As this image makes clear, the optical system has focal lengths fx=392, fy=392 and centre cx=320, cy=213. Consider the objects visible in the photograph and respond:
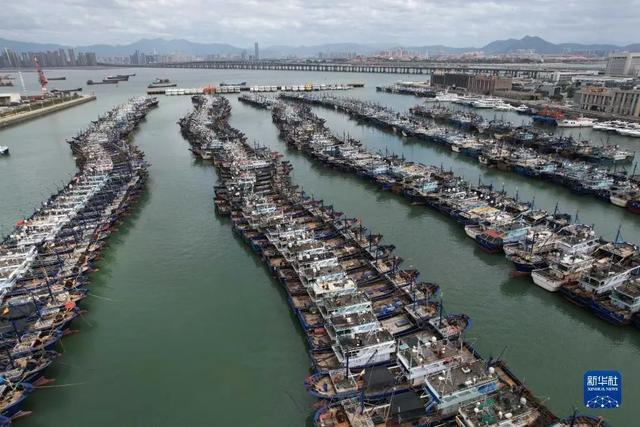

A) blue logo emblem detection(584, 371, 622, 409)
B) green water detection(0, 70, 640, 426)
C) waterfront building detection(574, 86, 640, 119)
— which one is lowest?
green water detection(0, 70, 640, 426)

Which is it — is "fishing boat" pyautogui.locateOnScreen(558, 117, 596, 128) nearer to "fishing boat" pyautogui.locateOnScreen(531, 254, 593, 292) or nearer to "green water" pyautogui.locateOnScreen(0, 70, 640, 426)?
"green water" pyautogui.locateOnScreen(0, 70, 640, 426)

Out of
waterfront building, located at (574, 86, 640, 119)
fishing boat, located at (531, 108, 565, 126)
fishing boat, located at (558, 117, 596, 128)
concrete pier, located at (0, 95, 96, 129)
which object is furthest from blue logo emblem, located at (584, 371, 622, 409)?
concrete pier, located at (0, 95, 96, 129)

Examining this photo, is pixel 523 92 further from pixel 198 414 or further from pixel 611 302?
pixel 198 414

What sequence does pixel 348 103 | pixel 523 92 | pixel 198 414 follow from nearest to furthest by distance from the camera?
1. pixel 198 414
2. pixel 348 103
3. pixel 523 92

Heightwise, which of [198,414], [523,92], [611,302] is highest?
[523,92]

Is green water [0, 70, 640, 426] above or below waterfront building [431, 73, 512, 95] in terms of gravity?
below

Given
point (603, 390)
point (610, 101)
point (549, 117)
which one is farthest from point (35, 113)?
point (610, 101)

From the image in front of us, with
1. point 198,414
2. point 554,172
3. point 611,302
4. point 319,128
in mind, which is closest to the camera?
point 198,414

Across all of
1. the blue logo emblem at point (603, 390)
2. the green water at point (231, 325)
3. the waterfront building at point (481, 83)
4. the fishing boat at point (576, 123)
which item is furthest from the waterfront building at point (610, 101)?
the blue logo emblem at point (603, 390)

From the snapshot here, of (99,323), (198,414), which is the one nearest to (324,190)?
(99,323)
